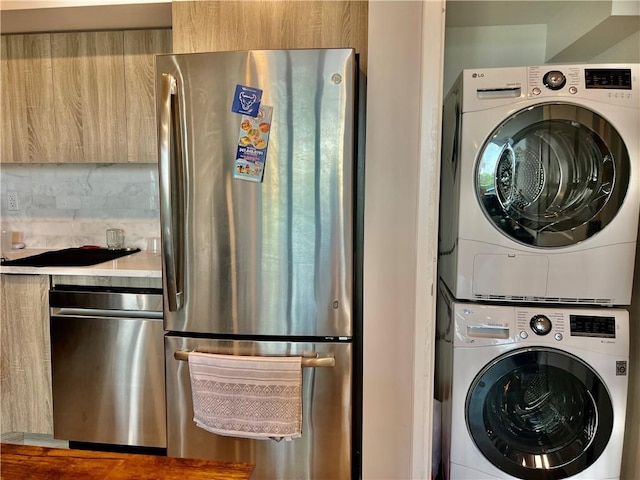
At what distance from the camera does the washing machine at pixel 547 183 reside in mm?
1498

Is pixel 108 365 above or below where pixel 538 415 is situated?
above

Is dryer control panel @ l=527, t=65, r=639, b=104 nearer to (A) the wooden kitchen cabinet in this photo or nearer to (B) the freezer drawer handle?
(B) the freezer drawer handle

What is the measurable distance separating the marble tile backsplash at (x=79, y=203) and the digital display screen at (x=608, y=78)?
6.77 feet

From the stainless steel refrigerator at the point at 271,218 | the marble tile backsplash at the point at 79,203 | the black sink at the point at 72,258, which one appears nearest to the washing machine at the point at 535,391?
the stainless steel refrigerator at the point at 271,218

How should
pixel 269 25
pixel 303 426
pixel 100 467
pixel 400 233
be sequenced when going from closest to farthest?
1. pixel 100 467
2. pixel 400 233
3. pixel 303 426
4. pixel 269 25

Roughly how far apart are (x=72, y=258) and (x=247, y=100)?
1253 millimetres

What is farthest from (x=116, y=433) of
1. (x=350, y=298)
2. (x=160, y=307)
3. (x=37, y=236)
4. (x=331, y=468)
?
(x=37, y=236)

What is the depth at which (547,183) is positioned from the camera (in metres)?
1.62

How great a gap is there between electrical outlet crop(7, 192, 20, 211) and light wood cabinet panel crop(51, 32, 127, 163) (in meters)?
0.55

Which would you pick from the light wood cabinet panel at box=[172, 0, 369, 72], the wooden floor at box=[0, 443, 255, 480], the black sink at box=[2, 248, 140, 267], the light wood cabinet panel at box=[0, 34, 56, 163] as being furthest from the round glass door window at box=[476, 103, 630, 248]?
the light wood cabinet panel at box=[0, 34, 56, 163]

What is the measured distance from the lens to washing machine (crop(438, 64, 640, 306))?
1.50m

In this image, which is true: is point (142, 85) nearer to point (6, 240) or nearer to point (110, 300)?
point (110, 300)

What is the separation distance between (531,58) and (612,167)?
Answer: 0.98 metres

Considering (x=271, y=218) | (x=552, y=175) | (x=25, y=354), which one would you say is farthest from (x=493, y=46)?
(x=25, y=354)
